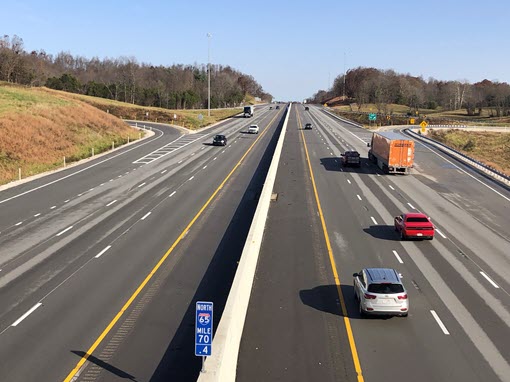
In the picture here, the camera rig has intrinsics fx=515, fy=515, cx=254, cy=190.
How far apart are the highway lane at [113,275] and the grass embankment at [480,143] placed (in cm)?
5517

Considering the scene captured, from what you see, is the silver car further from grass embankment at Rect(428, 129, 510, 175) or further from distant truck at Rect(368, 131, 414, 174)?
grass embankment at Rect(428, 129, 510, 175)

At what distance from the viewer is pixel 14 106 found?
214 ft

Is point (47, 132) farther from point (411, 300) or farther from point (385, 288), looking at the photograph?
point (385, 288)

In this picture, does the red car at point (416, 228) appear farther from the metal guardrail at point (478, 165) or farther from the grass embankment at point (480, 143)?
the grass embankment at point (480, 143)

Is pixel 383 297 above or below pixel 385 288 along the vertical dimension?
below

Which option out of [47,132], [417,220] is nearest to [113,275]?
[417,220]

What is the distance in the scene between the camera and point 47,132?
59.0m

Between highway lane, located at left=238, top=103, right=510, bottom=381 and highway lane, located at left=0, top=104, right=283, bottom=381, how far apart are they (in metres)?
2.23

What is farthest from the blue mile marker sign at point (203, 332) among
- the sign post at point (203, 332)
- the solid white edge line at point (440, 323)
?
the solid white edge line at point (440, 323)

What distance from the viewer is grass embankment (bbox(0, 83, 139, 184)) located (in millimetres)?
49719

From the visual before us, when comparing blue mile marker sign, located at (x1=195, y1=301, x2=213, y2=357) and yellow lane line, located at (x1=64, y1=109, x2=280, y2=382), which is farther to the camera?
yellow lane line, located at (x1=64, y1=109, x2=280, y2=382)

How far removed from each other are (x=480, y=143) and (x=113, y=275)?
8460cm

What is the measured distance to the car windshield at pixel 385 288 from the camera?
54.4ft

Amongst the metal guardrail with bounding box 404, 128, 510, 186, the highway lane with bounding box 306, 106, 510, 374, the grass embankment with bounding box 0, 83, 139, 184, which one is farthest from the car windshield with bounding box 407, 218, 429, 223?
the grass embankment with bounding box 0, 83, 139, 184
